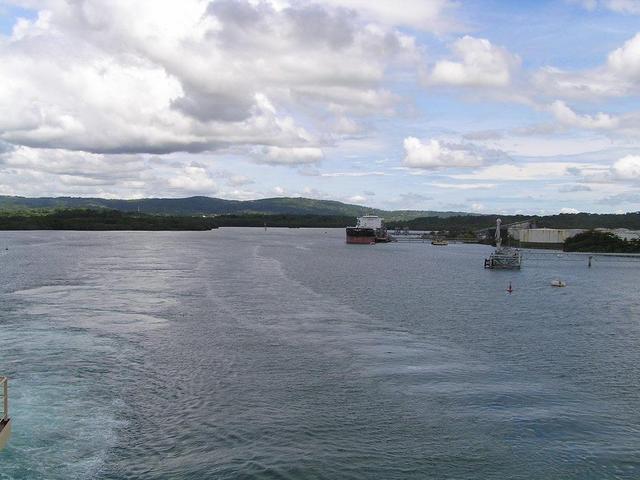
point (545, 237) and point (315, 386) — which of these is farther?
point (545, 237)

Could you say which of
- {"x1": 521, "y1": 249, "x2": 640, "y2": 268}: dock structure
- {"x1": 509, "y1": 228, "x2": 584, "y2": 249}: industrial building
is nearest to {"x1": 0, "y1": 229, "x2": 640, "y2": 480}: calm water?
{"x1": 521, "y1": 249, "x2": 640, "y2": 268}: dock structure

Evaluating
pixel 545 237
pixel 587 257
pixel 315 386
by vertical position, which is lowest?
pixel 315 386

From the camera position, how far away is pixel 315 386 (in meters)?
30.0

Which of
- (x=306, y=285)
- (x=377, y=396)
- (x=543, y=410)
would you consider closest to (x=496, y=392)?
(x=543, y=410)

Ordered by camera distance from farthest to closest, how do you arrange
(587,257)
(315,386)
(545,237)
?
(545,237)
(587,257)
(315,386)

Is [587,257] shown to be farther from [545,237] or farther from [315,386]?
[315,386]

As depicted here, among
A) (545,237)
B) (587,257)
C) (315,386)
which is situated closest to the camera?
(315,386)

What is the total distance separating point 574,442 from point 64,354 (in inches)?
1091

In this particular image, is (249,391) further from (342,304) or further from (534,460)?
(342,304)

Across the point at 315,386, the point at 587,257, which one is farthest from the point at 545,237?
the point at 315,386

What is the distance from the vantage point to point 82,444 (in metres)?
22.5

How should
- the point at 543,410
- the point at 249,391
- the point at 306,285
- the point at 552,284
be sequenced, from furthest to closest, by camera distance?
the point at 552,284
the point at 306,285
the point at 249,391
the point at 543,410

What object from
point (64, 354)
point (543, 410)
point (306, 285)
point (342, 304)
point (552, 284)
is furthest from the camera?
point (552, 284)

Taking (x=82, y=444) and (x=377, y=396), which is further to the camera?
(x=377, y=396)
